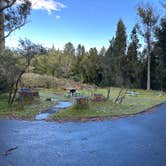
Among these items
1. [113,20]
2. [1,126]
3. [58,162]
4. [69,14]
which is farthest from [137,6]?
[58,162]

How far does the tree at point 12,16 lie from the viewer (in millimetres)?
17812

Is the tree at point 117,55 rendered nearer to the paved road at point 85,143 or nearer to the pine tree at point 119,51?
the pine tree at point 119,51

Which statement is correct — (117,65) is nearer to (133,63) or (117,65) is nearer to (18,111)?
(133,63)

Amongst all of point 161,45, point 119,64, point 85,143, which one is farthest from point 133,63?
point 85,143

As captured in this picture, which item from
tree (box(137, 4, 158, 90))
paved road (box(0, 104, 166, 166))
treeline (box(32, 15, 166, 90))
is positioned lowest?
paved road (box(0, 104, 166, 166))

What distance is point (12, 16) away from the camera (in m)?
18.3

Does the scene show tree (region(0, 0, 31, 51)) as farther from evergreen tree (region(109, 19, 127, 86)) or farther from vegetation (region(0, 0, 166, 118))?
evergreen tree (region(109, 19, 127, 86))

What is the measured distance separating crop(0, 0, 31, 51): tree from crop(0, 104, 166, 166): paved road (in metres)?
9.68

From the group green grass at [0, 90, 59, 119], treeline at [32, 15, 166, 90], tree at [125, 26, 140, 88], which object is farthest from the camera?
tree at [125, 26, 140, 88]

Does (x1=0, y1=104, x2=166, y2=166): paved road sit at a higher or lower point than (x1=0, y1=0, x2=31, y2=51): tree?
lower

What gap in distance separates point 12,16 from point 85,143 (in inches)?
530

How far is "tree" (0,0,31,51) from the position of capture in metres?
17.8

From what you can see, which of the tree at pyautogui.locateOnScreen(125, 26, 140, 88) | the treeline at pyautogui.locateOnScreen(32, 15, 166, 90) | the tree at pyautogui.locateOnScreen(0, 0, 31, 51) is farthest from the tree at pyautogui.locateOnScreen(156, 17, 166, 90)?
the tree at pyautogui.locateOnScreen(0, 0, 31, 51)

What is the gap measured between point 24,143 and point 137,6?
99.8ft
